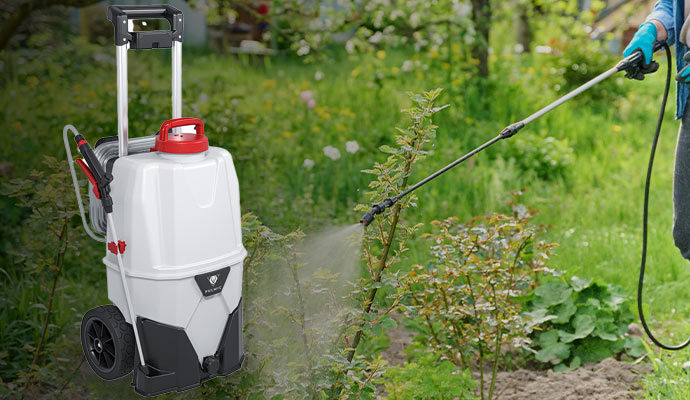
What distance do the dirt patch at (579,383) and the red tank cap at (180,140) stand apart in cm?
137

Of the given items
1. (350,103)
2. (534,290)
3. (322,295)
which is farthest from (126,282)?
(350,103)

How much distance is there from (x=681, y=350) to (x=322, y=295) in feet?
4.79

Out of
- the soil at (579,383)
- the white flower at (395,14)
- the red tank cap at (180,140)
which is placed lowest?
the soil at (579,383)

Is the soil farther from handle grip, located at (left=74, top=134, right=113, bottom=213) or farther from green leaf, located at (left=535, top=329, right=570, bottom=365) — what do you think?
handle grip, located at (left=74, top=134, right=113, bottom=213)

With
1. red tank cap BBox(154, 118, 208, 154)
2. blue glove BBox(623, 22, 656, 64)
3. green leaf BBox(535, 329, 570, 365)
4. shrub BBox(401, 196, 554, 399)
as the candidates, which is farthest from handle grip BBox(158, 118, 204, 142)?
green leaf BBox(535, 329, 570, 365)

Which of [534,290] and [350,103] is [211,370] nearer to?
[534,290]

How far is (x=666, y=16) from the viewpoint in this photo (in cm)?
248

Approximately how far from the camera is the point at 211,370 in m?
2.05

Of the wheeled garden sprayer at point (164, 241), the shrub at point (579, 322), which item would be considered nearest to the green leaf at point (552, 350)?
the shrub at point (579, 322)

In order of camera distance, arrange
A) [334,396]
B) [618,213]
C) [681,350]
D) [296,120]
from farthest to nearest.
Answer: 1. [296,120]
2. [618,213]
3. [681,350]
4. [334,396]

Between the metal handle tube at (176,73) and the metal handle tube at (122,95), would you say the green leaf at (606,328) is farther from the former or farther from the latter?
the metal handle tube at (122,95)

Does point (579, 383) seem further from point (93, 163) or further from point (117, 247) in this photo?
point (93, 163)

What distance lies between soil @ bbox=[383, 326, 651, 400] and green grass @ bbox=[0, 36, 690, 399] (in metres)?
0.10

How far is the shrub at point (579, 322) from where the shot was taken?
9.68 ft
